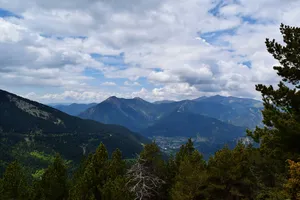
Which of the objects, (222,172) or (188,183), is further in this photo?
(222,172)

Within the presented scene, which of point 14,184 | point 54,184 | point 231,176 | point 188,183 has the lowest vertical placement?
point 54,184

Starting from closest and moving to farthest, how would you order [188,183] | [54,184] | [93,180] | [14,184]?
[188,183] < [93,180] < [14,184] < [54,184]

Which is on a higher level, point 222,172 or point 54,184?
point 222,172

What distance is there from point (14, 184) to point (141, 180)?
1913 cm

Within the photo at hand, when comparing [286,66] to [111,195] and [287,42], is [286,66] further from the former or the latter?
[111,195]

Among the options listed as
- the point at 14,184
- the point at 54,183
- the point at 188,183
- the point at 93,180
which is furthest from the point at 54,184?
the point at 188,183

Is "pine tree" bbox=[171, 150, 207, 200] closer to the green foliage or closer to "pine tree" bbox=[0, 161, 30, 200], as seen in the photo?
the green foliage

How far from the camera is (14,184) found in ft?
116

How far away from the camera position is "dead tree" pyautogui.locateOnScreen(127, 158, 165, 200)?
29.8 metres

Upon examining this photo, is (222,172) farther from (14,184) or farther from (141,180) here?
(14,184)

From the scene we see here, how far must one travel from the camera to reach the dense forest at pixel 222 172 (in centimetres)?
1898

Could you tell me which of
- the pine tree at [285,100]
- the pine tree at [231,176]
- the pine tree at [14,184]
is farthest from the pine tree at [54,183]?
the pine tree at [285,100]

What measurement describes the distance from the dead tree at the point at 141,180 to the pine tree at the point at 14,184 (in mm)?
16118

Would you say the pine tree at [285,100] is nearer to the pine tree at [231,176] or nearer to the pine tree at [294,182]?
the pine tree at [294,182]
